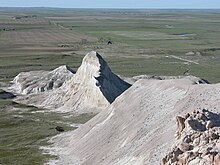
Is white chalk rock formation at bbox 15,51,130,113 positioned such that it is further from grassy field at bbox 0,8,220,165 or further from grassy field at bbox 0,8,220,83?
grassy field at bbox 0,8,220,83

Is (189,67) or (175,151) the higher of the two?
(175,151)

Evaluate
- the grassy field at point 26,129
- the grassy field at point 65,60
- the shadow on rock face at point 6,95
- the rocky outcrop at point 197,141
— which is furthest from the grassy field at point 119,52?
the rocky outcrop at point 197,141

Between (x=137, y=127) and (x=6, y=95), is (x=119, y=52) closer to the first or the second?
(x=6, y=95)

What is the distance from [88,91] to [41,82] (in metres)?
16.5

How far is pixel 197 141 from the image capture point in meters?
31.5

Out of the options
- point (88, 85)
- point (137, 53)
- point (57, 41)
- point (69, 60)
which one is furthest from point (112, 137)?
point (57, 41)

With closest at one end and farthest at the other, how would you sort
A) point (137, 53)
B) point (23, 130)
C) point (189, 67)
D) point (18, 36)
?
point (23, 130)
point (189, 67)
point (137, 53)
point (18, 36)

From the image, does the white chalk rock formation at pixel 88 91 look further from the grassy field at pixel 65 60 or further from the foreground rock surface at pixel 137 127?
the foreground rock surface at pixel 137 127

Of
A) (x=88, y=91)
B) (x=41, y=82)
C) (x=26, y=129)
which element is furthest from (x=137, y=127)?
(x=41, y=82)

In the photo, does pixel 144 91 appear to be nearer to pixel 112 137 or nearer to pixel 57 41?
pixel 112 137

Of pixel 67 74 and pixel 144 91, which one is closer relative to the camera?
pixel 144 91

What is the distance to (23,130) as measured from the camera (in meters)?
58.3

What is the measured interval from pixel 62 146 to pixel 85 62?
2608 cm

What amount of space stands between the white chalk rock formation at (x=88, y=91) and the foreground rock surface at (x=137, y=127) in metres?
14.7
